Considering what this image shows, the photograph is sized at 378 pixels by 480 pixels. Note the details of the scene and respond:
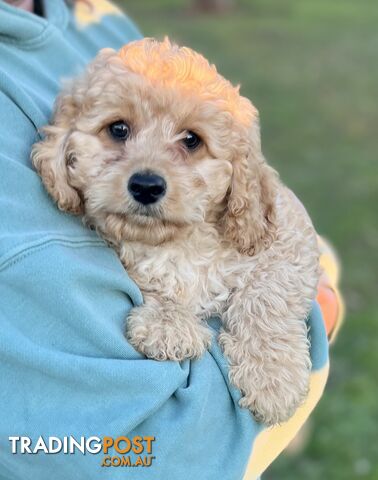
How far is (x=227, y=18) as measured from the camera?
26.2m

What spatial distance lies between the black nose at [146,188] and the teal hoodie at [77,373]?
0.30 metres

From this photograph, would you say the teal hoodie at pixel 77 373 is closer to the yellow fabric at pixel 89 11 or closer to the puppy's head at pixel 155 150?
the puppy's head at pixel 155 150

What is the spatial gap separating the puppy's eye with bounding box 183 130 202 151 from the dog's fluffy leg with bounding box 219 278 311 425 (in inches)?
26.3

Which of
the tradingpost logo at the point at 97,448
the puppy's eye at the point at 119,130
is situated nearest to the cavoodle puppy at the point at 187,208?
the puppy's eye at the point at 119,130

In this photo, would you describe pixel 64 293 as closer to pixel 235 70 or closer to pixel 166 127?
pixel 166 127

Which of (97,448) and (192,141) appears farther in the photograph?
(192,141)

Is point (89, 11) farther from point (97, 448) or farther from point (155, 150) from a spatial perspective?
point (97, 448)

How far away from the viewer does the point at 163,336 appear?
295cm

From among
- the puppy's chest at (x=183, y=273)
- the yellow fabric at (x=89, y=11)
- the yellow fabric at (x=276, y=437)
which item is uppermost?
the yellow fabric at (x=89, y=11)

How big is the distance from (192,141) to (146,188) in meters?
0.39

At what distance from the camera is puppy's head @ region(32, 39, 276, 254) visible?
303 cm

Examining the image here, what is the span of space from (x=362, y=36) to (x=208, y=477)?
21149 mm

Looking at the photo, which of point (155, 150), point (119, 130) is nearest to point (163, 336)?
point (155, 150)

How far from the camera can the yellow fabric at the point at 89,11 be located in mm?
4199
